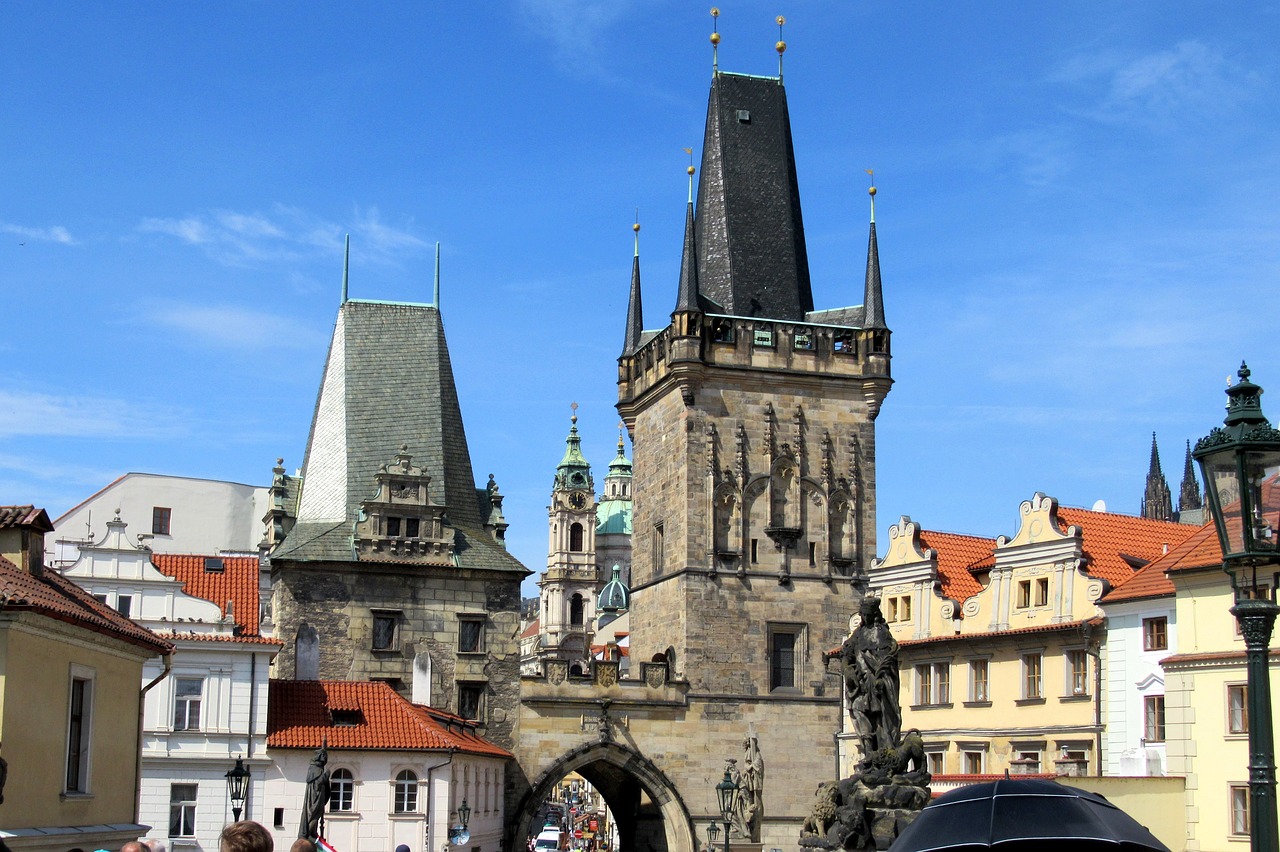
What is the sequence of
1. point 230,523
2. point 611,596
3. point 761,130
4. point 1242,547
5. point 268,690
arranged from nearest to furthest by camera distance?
point 1242,547 < point 268,690 < point 761,130 < point 230,523 < point 611,596

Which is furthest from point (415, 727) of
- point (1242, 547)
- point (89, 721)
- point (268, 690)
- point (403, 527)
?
point (1242, 547)

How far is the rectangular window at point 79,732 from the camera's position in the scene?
57.3ft

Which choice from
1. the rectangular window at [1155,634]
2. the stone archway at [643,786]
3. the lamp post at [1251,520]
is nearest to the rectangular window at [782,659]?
the stone archway at [643,786]

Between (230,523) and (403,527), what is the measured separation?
1452cm

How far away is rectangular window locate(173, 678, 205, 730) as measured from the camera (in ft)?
102

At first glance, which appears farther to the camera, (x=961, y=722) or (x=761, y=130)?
(x=761, y=130)

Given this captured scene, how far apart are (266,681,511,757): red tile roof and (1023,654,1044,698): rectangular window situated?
1093 centimetres

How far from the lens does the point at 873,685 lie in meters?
15.8

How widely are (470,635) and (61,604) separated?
22.2 m

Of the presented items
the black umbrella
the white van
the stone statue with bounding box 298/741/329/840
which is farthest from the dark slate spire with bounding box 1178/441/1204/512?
the black umbrella

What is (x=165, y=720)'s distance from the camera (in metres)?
30.6

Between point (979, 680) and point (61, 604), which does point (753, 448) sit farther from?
point (61, 604)

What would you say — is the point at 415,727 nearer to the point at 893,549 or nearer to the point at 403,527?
the point at 403,527

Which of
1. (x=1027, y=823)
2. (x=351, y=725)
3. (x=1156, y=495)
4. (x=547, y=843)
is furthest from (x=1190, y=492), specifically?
(x=1027, y=823)
